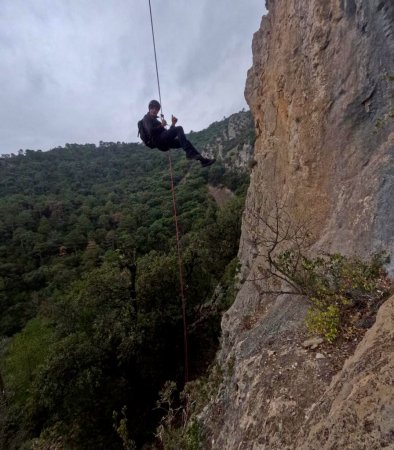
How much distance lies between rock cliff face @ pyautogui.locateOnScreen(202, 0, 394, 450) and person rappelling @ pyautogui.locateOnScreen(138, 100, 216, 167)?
3.29 m

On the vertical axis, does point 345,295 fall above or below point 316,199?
below

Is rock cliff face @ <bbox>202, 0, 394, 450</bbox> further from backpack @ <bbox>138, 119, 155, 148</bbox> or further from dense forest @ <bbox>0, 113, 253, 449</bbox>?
backpack @ <bbox>138, 119, 155, 148</bbox>

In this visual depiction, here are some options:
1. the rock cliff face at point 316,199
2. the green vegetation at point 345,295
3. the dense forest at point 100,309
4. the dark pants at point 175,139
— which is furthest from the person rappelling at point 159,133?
the dense forest at point 100,309

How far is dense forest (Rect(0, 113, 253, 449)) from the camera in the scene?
11.8 meters

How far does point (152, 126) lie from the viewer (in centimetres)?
664

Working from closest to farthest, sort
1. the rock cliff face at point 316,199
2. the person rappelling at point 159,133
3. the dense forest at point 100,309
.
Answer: the rock cliff face at point 316,199
the person rappelling at point 159,133
the dense forest at point 100,309

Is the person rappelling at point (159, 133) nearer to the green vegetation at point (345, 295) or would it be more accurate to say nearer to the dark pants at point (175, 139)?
the dark pants at point (175, 139)

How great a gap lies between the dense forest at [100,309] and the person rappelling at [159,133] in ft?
17.7

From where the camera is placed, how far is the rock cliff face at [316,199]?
303 centimetres

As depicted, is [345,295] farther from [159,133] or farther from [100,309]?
[100,309]

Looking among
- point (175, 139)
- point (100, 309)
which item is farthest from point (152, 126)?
point (100, 309)

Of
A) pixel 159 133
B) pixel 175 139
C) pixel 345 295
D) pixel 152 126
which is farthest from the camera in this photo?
pixel 175 139

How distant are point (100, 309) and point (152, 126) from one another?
10226mm

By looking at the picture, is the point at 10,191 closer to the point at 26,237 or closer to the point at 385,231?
the point at 26,237
